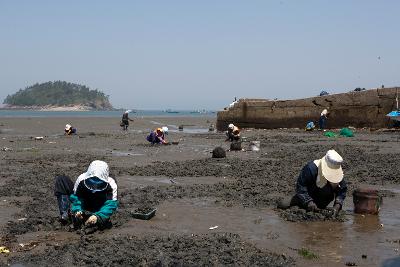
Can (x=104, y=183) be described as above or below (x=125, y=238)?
above

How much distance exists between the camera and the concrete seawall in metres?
29.8

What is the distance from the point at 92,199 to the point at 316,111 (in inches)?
1029

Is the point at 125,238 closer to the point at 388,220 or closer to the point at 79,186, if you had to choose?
the point at 79,186

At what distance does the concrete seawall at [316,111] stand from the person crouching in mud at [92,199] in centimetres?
2464

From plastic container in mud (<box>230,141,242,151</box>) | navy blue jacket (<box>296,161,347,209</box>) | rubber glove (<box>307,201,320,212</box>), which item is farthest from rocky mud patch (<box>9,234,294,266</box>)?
plastic container in mud (<box>230,141,242,151</box>)

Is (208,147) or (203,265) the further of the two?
(208,147)

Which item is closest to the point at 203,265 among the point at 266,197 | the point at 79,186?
the point at 79,186

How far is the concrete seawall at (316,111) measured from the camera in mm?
29781

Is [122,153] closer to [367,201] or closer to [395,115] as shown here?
[367,201]

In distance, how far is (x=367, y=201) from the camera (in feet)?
29.0

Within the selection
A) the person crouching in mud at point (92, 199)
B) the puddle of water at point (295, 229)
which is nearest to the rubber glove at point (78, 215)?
the person crouching in mud at point (92, 199)

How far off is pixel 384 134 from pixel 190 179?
1714 cm

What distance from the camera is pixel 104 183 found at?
24.7 feet

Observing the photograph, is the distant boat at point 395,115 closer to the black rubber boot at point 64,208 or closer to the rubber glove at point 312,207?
the rubber glove at point 312,207
